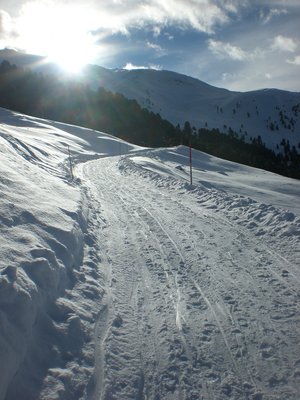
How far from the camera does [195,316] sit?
5.41m

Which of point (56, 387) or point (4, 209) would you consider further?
point (4, 209)

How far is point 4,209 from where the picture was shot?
7.28 meters

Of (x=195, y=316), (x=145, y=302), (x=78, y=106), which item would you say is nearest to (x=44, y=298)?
(x=145, y=302)

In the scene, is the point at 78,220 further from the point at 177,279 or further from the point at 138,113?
the point at 138,113

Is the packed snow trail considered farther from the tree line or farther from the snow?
the tree line

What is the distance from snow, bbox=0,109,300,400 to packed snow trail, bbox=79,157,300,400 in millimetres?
19

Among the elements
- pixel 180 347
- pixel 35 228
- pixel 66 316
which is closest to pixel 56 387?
pixel 66 316

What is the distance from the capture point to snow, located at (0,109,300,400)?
4.12 meters

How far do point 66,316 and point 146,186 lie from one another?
36.5ft

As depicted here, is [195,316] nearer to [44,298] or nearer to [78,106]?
[44,298]

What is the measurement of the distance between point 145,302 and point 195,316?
982 millimetres

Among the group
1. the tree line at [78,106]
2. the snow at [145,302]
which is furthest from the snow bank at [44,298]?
the tree line at [78,106]

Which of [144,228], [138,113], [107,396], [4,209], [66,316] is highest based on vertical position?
[138,113]

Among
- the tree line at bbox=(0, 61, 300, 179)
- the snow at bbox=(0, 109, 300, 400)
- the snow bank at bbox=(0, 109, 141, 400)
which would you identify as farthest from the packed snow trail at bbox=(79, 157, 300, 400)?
the tree line at bbox=(0, 61, 300, 179)
